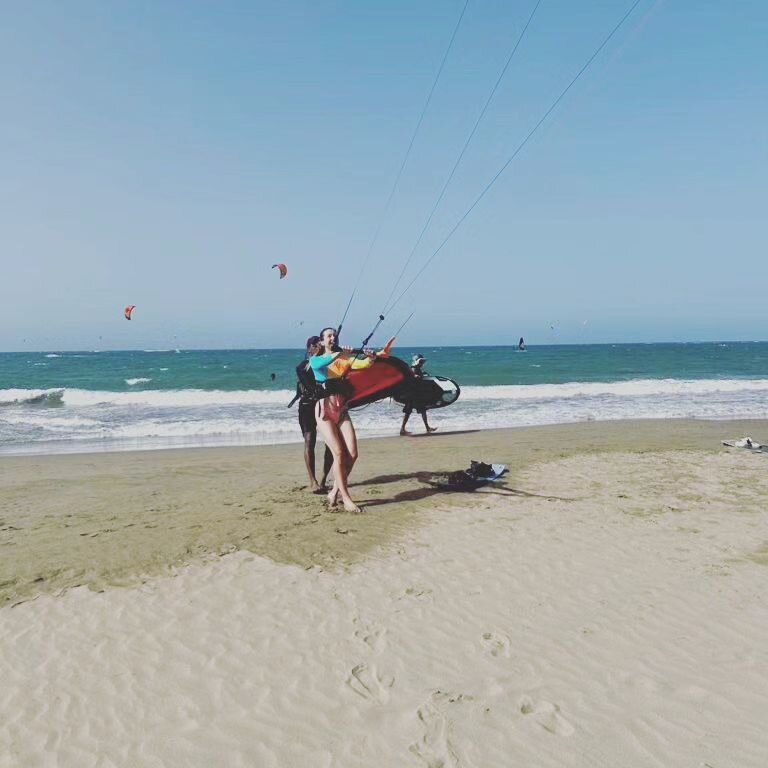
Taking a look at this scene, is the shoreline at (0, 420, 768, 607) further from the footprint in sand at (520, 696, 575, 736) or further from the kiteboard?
the footprint in sand at (520, 696, 575, 736)

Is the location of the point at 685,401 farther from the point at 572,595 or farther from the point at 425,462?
the point at 572,595

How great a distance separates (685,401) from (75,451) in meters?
21.5

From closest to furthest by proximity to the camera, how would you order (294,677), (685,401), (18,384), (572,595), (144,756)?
1. (144,756)
2. (294,677)
3. (572,595)
4. (685,401)
5. (18,384)

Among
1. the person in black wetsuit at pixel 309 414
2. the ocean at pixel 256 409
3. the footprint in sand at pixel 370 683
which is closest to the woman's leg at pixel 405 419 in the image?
the ocean at pixel 256 409

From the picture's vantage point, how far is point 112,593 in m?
4.97

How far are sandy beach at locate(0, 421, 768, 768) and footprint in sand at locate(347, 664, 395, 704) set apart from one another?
0.5 inches

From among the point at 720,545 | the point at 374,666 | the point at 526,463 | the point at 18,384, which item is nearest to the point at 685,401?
the point at 526,463

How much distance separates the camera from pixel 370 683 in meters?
3.68

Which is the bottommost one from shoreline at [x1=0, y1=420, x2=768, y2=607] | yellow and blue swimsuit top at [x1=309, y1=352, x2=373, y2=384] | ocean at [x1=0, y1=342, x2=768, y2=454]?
ocean at [x1=0, y1=342, x2=768, y2=454]

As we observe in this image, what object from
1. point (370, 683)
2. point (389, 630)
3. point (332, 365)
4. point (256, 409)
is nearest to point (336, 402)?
point (332, 365)

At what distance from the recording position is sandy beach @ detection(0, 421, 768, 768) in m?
3.21

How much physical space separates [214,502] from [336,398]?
91.4 inches

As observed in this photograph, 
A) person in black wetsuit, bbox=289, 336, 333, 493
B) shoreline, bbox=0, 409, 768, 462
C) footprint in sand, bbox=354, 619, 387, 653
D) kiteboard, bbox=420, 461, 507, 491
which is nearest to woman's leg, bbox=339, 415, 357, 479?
person in black wetsuit, bbox=289, 336, 333, 493

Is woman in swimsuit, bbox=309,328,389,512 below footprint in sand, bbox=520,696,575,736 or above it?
above
